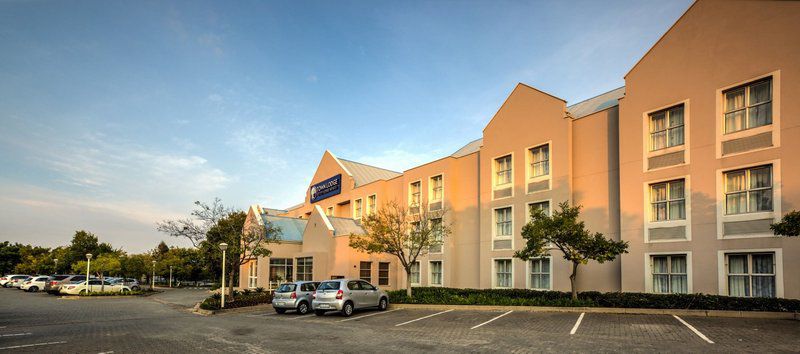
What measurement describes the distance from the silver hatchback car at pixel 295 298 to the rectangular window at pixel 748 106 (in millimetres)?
18642

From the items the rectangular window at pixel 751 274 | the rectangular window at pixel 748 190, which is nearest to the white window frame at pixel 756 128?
the rectangular window at pixel 748 190

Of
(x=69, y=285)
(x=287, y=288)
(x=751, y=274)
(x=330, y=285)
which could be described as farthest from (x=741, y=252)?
(x=69, y=285)

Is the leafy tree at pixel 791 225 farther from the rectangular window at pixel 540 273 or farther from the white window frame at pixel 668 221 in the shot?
the rectangular window at pixel 540 273

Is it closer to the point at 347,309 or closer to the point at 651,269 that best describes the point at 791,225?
the point at 651,269

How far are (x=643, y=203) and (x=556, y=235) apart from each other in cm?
A: 409

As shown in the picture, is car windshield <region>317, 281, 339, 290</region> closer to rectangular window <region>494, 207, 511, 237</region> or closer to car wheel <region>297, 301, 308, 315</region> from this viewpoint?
car wheel <region>297, 301, 308, 315</region>

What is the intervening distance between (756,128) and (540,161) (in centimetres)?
961

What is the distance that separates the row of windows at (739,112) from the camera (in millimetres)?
16922

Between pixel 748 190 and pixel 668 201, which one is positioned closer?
pixel 748 190

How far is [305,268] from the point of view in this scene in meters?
37.5

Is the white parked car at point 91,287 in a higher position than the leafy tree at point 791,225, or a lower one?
lower

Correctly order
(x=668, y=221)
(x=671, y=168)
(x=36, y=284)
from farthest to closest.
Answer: (x=36, y=284) → (x=671, y=168) → (x=668, y=221)

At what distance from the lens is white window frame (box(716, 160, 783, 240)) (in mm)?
16031

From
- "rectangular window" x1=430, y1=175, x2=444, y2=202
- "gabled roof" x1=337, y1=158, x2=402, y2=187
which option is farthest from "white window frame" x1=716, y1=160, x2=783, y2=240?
"gabled roof" x1=337, y1=158, x2=402, y2=187
